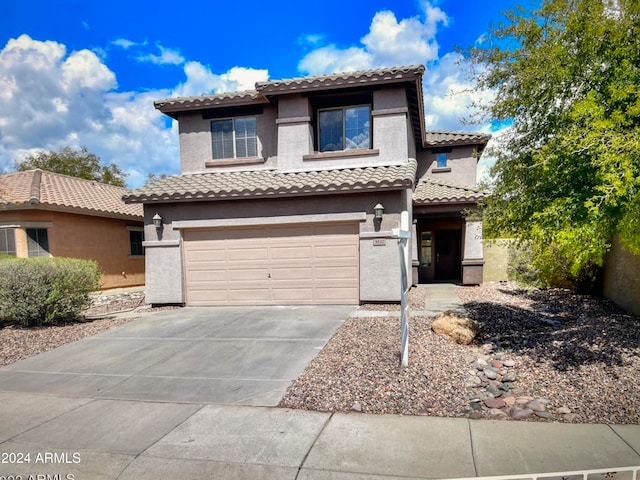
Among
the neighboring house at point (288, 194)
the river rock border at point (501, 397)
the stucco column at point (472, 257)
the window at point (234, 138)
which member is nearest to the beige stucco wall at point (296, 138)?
the neighboring house at point (288, 194)

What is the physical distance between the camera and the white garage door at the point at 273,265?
33.2 ft

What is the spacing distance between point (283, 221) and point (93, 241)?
9.51 m

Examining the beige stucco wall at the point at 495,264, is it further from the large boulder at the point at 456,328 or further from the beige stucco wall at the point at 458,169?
the large boulder at the point at 456,328

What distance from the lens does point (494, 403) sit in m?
4.30

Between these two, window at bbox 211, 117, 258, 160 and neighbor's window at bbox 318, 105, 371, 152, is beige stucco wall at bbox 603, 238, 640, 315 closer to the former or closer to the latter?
neighbor's window at bbox 318, 105, 371, 152

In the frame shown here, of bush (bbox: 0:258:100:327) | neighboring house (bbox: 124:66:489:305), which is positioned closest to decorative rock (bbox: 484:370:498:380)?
neighboring house (bbox: 124:66:489:305)

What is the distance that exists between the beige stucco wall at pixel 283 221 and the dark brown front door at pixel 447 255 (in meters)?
6.87

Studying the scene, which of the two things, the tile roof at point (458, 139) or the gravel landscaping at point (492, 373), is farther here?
the tile roof at point (458, 139)

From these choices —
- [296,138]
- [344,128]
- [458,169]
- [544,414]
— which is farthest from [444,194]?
[544,414]

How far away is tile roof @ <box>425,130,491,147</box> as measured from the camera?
50.5 ft

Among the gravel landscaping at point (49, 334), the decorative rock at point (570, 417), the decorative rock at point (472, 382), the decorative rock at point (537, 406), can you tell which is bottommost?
the gravel landscaping at point (49, 334)

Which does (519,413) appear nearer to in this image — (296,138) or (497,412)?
(497,412)

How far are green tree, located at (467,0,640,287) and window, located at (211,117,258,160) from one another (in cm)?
775

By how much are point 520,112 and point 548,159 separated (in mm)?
1583
